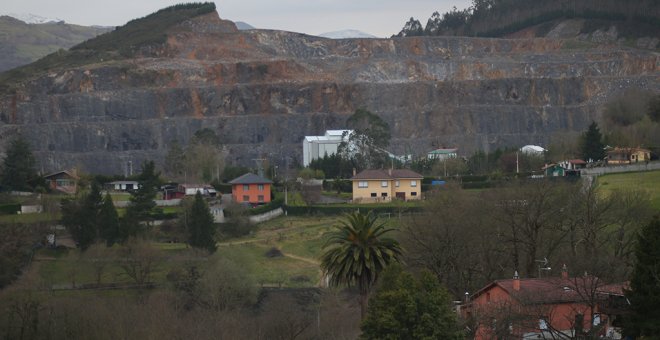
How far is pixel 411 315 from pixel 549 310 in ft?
11.5

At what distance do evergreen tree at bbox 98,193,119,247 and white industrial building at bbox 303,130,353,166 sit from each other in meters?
44.7

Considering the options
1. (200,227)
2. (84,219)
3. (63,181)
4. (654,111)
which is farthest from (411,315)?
(654,111)

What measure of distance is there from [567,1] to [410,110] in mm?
42287

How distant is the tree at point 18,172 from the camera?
8019 centimetres

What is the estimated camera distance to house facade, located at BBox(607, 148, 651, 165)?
76562mm

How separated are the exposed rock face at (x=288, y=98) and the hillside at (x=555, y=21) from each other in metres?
12.0

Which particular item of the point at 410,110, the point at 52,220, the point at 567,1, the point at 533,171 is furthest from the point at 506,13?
the point at 52,220

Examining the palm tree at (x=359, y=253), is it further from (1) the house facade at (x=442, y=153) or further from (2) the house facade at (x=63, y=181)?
(1) the house facade at (x=442, y=153)

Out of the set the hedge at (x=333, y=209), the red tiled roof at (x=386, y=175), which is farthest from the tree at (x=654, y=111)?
the hedge at (x=333, y=209)

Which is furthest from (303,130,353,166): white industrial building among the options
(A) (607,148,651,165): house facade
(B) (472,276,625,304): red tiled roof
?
(B) (472,276,625,304): red tiled roof

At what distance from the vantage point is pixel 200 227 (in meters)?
60.4

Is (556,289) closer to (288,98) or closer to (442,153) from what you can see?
(442,153)

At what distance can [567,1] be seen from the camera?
534ft

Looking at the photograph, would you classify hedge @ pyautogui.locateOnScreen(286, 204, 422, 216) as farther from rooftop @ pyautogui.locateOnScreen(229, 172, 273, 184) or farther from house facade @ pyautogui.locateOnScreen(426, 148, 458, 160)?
house facade @ pyautogui.locateOnScreen(426, 148, 458, 160)
